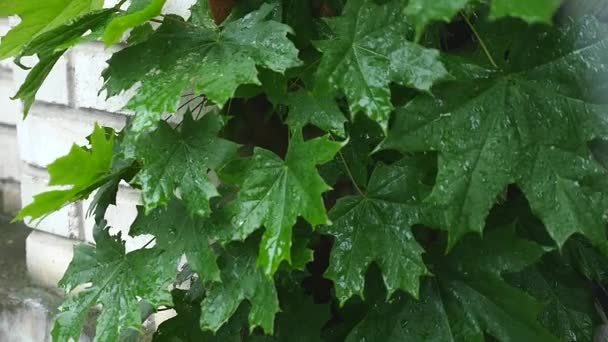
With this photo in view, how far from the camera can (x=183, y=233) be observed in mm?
890

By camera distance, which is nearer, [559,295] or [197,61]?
[197,61]

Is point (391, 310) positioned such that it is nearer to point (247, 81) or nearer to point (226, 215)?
point (226, 215)

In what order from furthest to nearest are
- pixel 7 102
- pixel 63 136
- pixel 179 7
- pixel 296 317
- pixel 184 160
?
pixel 7 102
pixel 63 136
pixel 179 7
pixel 296 317
pixel 184 160

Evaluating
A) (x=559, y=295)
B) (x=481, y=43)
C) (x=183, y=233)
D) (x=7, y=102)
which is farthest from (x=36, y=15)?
(x=7, y=102)

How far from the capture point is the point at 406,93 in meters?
0.83

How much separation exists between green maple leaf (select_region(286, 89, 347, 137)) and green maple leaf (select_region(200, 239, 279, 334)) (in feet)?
0.58

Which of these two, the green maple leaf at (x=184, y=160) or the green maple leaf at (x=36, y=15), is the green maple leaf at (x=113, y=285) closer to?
the green maple leaf at (x=184, y=160)

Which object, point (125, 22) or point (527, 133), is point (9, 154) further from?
point (527, 133)

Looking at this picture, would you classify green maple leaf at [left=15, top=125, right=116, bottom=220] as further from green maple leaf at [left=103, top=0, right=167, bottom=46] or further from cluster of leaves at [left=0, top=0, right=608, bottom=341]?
green maple leaf at [left=103, top=0, right=167, bottom=46]

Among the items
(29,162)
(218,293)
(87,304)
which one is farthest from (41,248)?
(218,293)

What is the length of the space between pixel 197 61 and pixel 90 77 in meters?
0.71

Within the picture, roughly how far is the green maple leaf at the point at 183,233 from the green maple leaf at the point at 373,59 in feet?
0.86

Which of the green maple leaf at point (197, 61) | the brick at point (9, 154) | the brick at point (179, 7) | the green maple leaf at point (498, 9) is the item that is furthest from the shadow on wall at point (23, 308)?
the green maple leaf at point (498, 9)

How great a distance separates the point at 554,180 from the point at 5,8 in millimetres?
758
